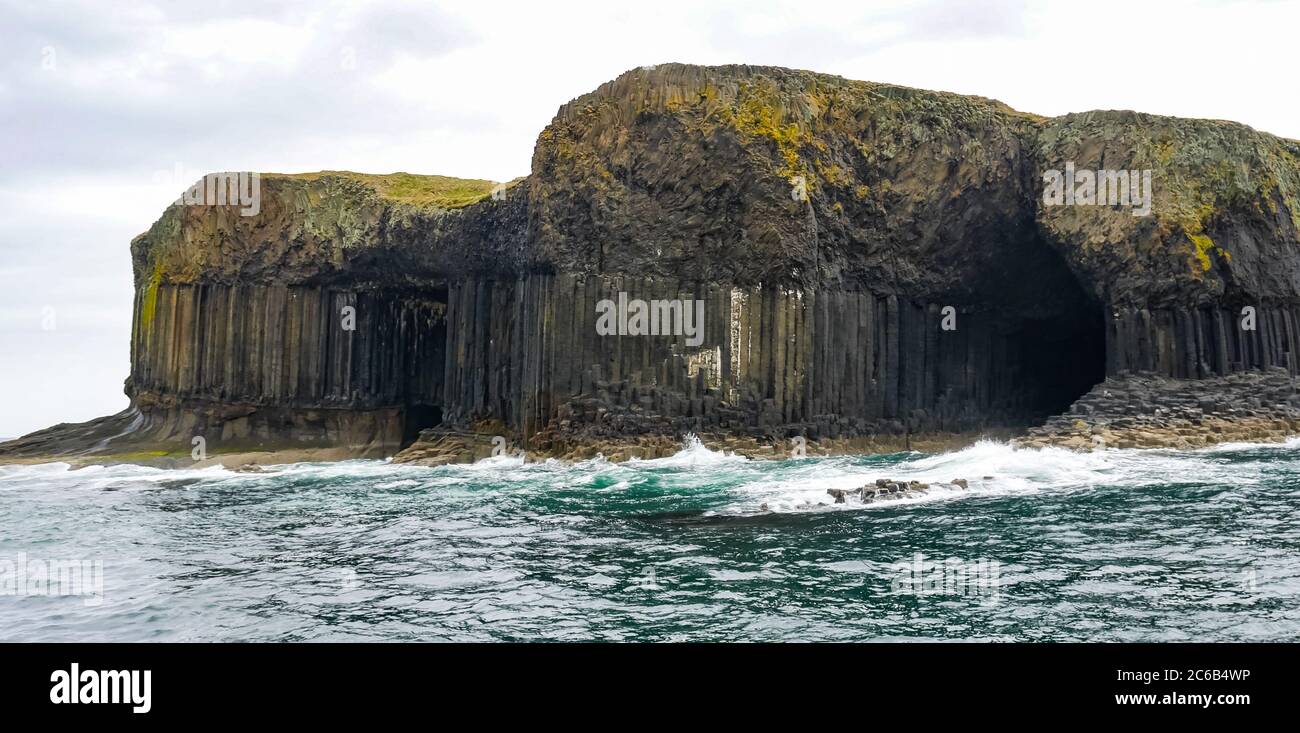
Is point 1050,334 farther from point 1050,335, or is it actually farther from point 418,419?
point 418,419

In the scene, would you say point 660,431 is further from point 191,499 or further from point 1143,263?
point 1143,263

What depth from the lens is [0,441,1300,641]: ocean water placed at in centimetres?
1186

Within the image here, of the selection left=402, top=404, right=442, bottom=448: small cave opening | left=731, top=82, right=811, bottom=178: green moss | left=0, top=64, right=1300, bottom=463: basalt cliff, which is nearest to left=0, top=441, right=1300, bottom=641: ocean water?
left=0, top=64, right=1300, bottom=463: basalt cliff

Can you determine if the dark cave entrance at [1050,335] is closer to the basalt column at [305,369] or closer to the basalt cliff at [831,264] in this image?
the basalt cliff at [831,264]

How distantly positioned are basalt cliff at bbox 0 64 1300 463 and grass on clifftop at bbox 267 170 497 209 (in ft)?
2.28

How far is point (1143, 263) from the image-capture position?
31.3m

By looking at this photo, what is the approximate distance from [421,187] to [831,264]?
15768mm

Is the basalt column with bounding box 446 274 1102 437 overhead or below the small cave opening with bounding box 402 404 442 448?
overhead

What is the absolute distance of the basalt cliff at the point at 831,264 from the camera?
30.5 metres

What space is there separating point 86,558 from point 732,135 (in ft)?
63.3

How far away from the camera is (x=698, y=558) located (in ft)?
49.8

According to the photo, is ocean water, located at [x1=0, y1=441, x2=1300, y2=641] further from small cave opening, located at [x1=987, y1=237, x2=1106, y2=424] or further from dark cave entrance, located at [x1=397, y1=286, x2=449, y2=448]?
dark cave entrance, located at [x1=397, y1=286, x2=449, y2=448]

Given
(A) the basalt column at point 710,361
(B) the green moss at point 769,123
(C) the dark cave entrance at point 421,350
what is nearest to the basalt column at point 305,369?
(C) the dark cave entrance at point 421,350
